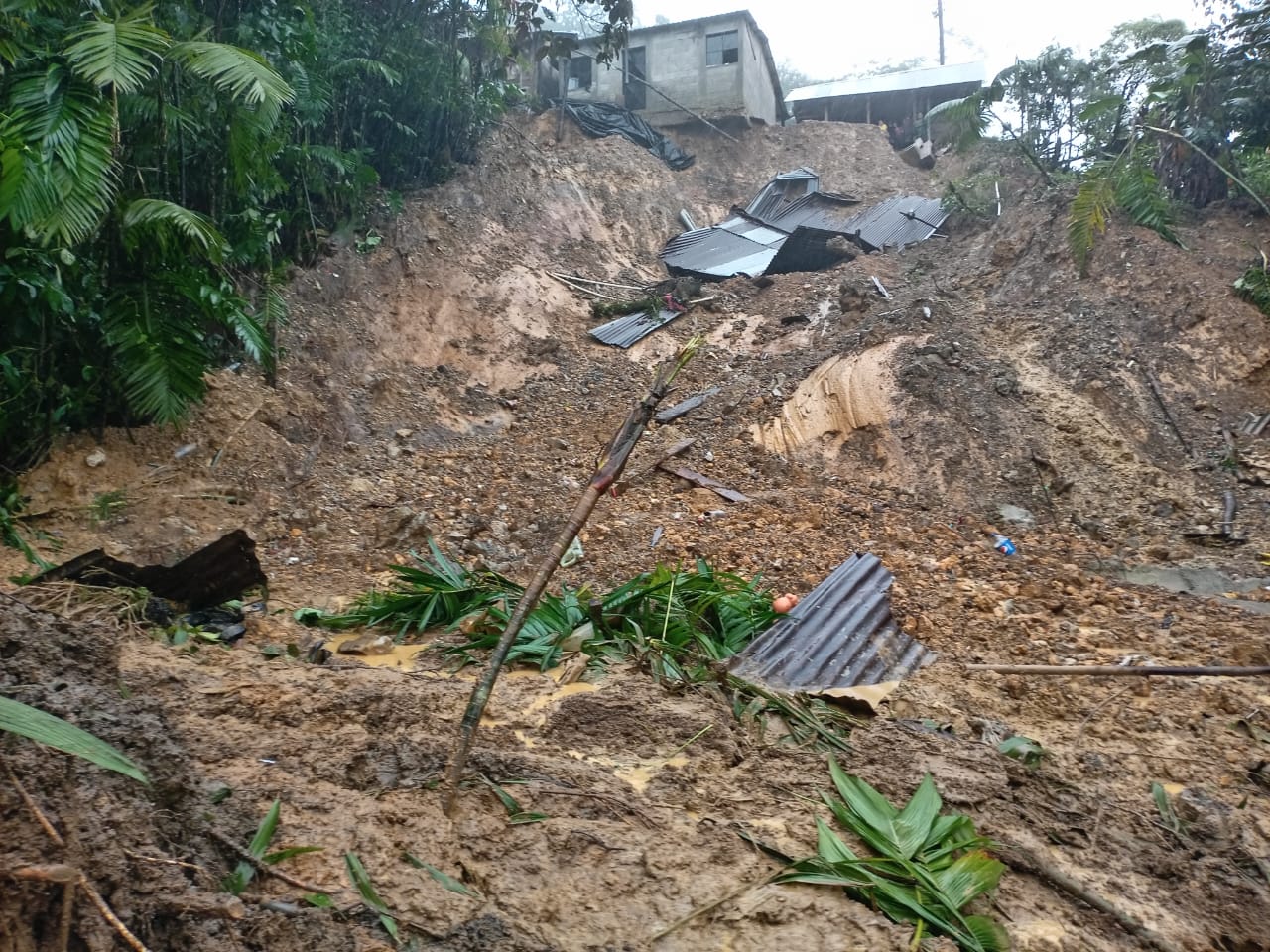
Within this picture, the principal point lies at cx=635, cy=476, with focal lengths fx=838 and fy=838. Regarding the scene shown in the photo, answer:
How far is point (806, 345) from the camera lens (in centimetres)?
838

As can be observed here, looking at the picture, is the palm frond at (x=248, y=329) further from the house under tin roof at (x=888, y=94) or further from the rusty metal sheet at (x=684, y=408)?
the house under tin roof at (x=888, y=94)

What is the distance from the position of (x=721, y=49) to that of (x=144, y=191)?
41.7 ft

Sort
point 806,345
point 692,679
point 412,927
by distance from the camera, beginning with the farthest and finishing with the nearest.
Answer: point 806,345 < point 692,679 < point 412,927

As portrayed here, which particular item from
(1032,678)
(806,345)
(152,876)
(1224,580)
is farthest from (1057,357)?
(152,876)

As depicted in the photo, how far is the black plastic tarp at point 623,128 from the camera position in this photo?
1365 centimetres

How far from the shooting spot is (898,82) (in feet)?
61.1

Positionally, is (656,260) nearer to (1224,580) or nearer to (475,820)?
(1224,580)

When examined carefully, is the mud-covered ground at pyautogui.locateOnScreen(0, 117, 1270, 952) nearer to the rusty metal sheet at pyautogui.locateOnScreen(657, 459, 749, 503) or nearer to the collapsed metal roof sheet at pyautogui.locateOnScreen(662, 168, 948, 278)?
the rusty metal sheet at pyautogui.locateOnScreen(657, 459, 749, 503)

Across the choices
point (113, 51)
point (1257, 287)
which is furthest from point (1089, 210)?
point (113, 51)

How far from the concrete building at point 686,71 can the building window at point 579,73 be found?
0.13 feet

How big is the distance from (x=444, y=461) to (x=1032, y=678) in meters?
4.67

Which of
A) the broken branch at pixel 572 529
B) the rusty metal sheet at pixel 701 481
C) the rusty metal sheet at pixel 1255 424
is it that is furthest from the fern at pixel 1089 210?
the broken branch at pixel 572 529

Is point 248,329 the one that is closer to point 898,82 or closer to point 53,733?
point 53,733

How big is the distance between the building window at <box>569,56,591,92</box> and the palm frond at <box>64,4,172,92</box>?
12.6m
